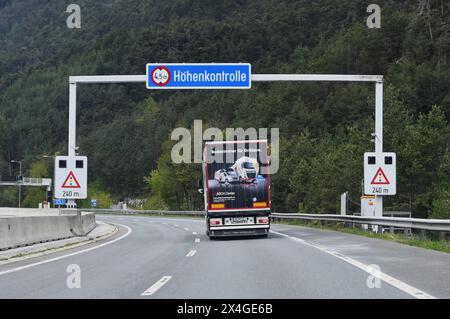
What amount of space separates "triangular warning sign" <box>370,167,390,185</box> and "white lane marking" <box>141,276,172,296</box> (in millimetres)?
16341

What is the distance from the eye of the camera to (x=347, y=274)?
1271 cm

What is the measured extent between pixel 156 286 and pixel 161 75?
17.0 meters

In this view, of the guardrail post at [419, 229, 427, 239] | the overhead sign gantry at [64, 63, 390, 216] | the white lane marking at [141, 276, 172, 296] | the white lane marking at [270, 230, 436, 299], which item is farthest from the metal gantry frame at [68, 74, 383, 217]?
the white lane marking at [141, 276, 172, 296]

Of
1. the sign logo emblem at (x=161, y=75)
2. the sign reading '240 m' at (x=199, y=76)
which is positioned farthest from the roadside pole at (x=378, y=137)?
the sign logo emblem at (x=161, y=75)

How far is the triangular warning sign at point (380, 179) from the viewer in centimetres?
2748

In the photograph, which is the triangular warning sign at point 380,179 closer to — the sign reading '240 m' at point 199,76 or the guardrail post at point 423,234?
the guardrail post at point 423,234

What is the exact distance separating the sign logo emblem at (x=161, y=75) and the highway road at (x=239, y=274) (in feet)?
30.5

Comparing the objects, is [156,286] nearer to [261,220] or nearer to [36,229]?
[36,229]

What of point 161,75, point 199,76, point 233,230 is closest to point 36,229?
point 233,230

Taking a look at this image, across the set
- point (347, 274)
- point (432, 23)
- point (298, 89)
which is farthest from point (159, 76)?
point (298, 89)

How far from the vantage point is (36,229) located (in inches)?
892

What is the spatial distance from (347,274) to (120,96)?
168m

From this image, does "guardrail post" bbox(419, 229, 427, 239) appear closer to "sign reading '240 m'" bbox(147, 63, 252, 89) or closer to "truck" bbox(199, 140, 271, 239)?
"truck" bbox(199, 140, 271, 239)

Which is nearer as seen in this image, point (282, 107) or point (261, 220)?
point (261, 220)
